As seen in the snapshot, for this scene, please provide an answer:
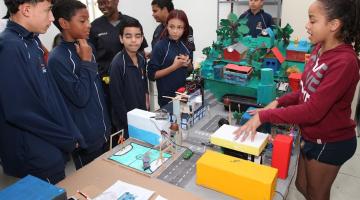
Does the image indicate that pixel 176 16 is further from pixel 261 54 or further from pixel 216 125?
pixel 216 125

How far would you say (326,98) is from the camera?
1217 millimetres

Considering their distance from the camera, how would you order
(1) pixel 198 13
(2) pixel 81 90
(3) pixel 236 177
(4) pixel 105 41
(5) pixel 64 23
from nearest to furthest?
(3) pixel 236 177 → (2) pixel 81 90 → (5) pixel 64 23 → (4) pixel 105 41 → (1) pixel 198 13

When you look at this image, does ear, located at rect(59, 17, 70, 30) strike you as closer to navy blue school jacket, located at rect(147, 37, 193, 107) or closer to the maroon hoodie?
navy blue school jacket, located at rect(147, 37, 193, 107)

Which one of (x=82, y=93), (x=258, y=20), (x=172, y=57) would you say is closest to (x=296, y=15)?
(x=258, y=20)

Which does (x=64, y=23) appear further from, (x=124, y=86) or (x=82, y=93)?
(x=124, y=86)

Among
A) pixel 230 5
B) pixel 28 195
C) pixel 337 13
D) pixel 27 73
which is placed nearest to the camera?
pixel 28 195

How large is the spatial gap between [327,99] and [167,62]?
1439 mm

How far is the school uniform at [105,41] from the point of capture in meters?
2.65

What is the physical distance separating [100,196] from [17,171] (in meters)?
0.55

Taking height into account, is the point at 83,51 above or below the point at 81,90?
above

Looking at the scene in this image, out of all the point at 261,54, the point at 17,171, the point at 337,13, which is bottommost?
the point at 17,171

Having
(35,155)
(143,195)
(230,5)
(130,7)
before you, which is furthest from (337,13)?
(130,7)

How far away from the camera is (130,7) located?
5109 millimetres

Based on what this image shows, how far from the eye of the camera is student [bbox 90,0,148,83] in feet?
8.71
